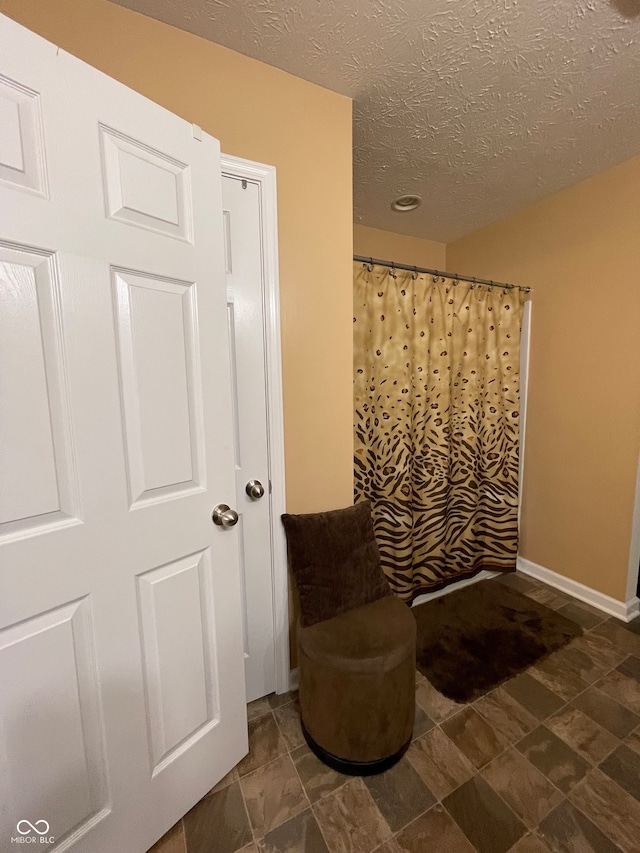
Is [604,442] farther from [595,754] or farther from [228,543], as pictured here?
[228,543]

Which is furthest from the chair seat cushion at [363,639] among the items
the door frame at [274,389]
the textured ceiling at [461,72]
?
the textured ceiling at [461,72]

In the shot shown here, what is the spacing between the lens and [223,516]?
3.56 ft

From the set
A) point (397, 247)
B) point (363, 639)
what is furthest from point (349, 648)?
point (397, 247)

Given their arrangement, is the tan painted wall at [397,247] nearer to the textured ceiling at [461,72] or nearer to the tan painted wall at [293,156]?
the textured ceiling at [461,72]

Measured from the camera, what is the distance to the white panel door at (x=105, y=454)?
0.75 m

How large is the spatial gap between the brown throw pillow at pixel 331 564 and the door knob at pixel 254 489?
14 cm

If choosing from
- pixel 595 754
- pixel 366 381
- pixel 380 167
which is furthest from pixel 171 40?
pixel 595 754

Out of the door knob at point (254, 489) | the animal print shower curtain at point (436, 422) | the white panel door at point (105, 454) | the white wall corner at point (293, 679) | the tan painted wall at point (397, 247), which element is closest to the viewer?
the white panel door at point (105, 454)

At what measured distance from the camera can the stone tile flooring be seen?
1.04 metres

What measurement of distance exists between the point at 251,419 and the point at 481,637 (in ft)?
5.36

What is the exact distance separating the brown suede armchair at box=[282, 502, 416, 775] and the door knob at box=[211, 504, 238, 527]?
13.6 inches

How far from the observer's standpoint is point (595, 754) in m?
1.27

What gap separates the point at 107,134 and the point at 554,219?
7.77 feet

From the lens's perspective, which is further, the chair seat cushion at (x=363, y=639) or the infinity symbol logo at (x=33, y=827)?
the chair seat cushion at (x=363, y=639)
